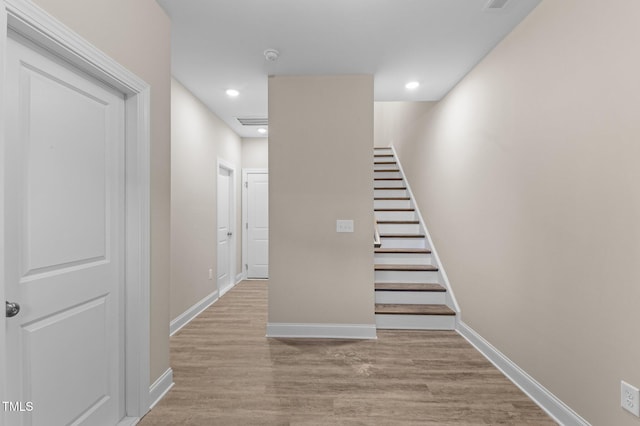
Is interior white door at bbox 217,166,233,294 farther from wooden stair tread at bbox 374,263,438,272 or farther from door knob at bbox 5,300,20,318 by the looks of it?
door knob at bbox 5,300,20,318

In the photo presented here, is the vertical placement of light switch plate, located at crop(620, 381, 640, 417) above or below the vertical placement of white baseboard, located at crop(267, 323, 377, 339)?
above

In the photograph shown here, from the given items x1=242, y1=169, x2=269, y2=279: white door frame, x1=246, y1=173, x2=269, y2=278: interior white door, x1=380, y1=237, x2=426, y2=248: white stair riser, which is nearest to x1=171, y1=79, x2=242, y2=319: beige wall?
x1=242, y1=169, x2=269, y2=279: white door frame

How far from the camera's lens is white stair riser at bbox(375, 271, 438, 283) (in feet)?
11.9

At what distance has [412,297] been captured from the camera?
11.1 feet

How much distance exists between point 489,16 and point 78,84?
2.52 metres

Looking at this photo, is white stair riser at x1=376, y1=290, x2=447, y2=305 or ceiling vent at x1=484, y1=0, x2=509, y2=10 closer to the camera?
ceiling vent at x1=484, y1=0, x2=509, y2=10

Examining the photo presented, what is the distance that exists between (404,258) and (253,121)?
283cm

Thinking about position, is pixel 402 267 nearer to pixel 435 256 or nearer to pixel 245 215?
pixel 435 256

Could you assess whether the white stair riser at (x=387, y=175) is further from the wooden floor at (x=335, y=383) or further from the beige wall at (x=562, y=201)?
the wooden floor at (x=335, y=383)

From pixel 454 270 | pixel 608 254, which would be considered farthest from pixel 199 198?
pixel 608 254

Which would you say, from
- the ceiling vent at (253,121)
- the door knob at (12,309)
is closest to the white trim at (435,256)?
the ceiling vent at (253,121)

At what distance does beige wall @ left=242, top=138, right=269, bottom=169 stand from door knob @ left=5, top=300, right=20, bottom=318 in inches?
178

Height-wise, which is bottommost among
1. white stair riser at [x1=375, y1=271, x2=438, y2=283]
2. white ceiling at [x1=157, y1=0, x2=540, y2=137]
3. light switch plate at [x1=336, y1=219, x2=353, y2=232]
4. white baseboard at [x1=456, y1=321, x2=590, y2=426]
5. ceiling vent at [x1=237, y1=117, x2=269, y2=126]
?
white baseboard at [x1=456, y1=321, x2=590, y2=426]

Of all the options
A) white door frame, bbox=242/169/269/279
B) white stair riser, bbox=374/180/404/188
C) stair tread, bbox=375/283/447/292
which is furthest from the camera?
white door frame, bbox=242/169/269/279
